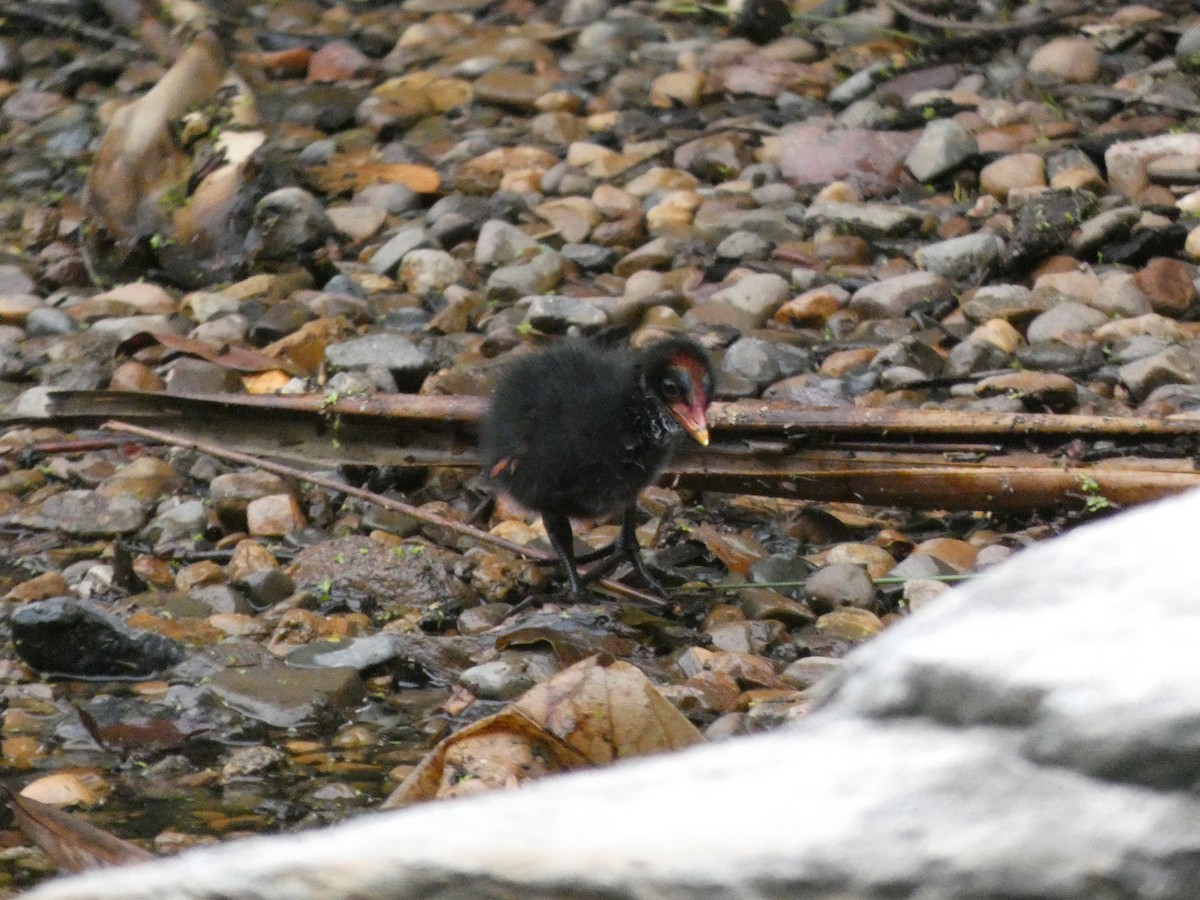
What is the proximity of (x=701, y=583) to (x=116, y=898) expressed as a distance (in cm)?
356

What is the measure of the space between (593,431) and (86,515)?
1.88 metres

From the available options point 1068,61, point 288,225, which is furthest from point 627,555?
point 1068,61

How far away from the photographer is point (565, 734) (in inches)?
140

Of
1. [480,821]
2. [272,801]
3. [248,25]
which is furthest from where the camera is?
[248,25]

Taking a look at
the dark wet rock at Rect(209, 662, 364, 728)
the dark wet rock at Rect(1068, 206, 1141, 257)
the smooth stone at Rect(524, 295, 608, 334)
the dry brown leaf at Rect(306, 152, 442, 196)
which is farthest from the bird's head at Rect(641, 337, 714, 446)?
the dry brown leaf at Rect(306, 152, 442, 196)

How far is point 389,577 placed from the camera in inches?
203

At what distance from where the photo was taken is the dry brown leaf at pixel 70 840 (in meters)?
3.12

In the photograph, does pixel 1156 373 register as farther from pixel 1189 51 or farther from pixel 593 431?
pixel 1189 51

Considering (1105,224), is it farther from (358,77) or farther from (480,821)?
(480,821)

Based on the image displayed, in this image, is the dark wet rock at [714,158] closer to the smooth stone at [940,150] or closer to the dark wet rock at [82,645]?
the smooth stone at [940,150]

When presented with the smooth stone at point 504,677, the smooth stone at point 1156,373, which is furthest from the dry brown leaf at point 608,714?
the smooth stone at point 1156,373

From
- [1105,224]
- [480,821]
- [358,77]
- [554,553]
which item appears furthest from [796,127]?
[480,821]

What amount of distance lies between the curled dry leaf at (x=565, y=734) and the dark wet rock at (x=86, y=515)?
2.48 metres

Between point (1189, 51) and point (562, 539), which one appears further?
point (1189, 51)
